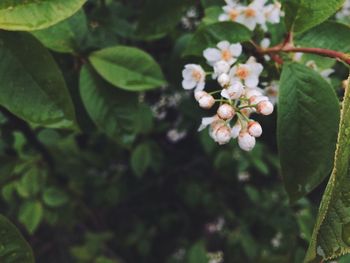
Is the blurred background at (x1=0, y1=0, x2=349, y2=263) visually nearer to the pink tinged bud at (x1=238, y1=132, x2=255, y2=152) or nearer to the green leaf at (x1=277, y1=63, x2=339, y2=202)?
the green leaf at (x1=277, y1=63, x2=339, y2=202)

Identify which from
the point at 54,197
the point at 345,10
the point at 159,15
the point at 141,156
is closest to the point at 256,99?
the point at 159,15

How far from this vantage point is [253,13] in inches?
48.9

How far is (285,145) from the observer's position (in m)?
1.03

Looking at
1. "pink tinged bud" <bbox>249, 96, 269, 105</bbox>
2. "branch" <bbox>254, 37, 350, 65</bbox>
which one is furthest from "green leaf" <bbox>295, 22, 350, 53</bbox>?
"pink tinged bud" <bbox>249, 96, 269, 105</bbox>

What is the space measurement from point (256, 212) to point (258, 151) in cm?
64

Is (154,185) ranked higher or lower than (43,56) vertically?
lower

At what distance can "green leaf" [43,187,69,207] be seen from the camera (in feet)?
7.13

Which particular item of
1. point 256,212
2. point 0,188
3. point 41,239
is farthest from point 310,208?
point 41,239

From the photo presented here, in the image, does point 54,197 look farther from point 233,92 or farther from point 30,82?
point 233,92

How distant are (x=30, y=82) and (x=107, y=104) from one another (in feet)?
1.11

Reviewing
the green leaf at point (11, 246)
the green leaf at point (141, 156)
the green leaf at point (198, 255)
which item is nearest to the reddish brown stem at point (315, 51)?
the green leaf at point (11, 246)

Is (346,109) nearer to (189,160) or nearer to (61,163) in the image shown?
(61,163)

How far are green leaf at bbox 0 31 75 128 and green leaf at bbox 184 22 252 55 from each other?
1.11ft

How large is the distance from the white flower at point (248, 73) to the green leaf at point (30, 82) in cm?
37
